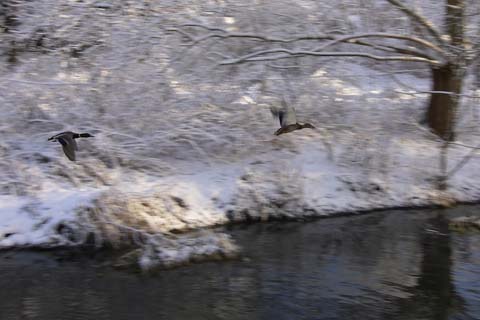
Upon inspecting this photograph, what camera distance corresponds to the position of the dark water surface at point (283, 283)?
7.48m

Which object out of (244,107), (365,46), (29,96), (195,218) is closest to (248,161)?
(244,107)

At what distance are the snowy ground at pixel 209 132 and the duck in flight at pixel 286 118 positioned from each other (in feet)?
1.73

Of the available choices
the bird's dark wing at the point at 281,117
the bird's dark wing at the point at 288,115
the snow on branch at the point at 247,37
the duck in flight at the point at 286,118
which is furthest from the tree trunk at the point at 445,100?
the bird's dark wing at the point at 281,117

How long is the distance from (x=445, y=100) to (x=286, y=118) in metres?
3.38

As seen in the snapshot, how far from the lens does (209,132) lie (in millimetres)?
12641

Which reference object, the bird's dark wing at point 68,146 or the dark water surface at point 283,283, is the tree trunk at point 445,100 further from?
the bird's dark wing at point 68,146

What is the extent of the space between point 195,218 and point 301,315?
363 centimetres

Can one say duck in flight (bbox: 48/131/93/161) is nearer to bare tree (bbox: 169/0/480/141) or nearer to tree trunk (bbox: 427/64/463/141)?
bare tree (bbox: 169/0/480/141)

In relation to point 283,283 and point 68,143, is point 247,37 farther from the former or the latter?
point 283,283

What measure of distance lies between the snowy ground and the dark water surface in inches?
58.6

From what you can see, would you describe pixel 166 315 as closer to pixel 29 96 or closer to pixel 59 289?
pixel 59 289

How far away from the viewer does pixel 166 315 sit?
733 centimetres

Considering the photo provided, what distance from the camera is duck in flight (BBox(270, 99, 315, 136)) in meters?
11.7

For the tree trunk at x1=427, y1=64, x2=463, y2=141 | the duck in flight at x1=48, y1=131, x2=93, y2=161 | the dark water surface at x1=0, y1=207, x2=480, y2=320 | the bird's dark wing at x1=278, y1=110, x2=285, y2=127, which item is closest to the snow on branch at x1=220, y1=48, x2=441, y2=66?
the tree trunk at x1=427, y1=64, x2=463, y2=141
